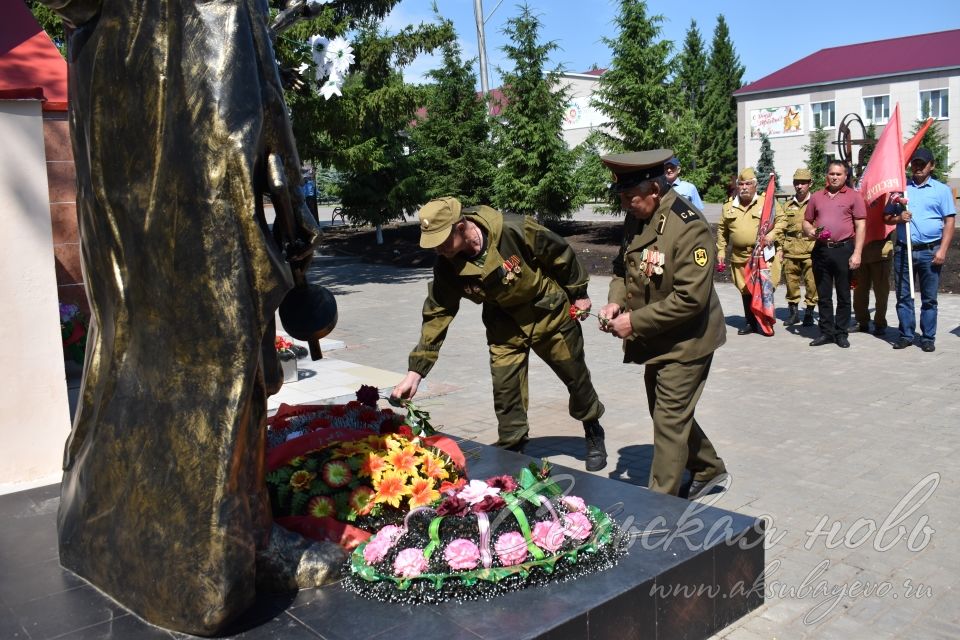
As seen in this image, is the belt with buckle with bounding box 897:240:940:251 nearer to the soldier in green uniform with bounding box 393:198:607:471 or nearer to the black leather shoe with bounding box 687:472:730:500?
A: the soldier in green uniform with bounding box 393:198:607:471

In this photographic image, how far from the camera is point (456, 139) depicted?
79.2 ft

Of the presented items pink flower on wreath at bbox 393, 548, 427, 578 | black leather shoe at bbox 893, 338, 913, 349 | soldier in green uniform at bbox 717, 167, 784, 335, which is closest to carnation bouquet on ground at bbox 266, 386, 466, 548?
pink flower on wreath at bbox 393, 548, 427, 578

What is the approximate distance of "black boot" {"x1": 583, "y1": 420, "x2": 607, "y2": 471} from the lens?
19.2 ft

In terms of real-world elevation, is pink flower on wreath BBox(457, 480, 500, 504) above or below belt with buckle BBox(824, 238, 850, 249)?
below

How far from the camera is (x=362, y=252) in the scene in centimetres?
2416

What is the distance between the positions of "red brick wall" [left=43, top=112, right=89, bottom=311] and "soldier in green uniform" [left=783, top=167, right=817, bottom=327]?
7845 mm

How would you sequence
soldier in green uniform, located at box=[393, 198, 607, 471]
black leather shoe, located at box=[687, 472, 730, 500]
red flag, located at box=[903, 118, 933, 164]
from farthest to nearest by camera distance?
red flag, located at box=[903, 118, 933, 164], black leather shoe, located at box=[687, 472, 730, 500], soldier in green uniform, located at box=[393, 198, 607, 471]

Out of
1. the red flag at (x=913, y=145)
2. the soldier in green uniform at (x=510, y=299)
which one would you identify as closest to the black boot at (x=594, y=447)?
the soldier in green uniform at (x=510, y=299)

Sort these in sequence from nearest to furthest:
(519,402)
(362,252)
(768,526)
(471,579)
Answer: (471,579) < (768,526) < (519,402) < (362,252)

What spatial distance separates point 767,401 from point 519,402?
2875 mm

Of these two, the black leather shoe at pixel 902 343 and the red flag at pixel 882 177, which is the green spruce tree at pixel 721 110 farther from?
the black leather shoe at pixel 902 343

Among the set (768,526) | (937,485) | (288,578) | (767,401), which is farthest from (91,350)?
(767,401)

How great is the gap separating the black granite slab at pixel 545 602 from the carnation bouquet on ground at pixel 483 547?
61 millimetres

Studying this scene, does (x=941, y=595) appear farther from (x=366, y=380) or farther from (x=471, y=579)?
(x=366, y=380)
